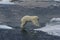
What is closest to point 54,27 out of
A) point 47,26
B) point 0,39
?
point 47,26

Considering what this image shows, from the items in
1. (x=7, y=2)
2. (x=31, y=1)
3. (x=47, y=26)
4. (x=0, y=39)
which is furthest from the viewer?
(x=31, y=1)

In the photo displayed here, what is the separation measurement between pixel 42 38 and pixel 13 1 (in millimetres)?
17403

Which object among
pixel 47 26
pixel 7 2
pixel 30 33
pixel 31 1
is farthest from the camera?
pixel 31 1

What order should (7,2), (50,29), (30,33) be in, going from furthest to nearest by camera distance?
(7,2), (50,29), (30,33)

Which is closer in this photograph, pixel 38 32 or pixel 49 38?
pixel 49 38

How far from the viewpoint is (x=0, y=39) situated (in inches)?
490

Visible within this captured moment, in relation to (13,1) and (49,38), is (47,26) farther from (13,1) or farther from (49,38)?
(13,1)

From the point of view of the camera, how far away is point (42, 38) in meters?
12.7

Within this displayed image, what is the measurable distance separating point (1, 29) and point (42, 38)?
9.36 ft

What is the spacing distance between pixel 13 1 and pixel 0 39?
57.3 ft

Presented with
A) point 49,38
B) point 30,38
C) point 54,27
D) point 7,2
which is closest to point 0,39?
point 30,38

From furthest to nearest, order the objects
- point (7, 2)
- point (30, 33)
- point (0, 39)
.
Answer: point (7, 2) < point (30, 33) < point (0, 39)

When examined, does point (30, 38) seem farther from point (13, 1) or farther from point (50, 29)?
Result: point (13, 1)

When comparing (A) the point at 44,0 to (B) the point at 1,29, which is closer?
(B) the point at 1,29
